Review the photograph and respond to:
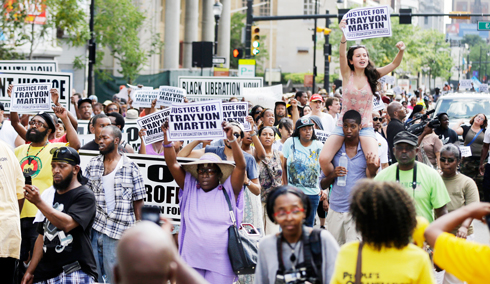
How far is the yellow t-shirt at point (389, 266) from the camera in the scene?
11.4 feet

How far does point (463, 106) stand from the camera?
1614 centimetres

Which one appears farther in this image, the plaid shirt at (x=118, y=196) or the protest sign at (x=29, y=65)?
the protest sign at (x=29, y=65)

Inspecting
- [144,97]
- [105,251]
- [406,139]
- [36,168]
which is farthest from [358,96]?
[144,97]

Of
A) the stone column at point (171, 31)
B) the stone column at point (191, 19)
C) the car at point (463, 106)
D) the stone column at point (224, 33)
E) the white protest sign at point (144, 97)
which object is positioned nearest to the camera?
the white protest sign at point (144, 97)

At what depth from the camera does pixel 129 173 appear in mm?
6508

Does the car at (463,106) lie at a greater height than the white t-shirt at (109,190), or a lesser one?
greater

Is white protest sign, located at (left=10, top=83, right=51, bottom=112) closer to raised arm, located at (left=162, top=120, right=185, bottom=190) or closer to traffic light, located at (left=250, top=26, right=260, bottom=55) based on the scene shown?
raised arm, located at (left=162, top=120, right=185, bottom=190)

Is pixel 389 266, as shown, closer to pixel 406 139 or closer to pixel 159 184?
pixel 406 139

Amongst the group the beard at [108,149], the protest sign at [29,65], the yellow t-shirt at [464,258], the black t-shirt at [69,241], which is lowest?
the black t-shirt at [69,241]

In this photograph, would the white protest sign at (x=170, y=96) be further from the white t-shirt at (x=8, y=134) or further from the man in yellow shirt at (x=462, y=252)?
the man in yellow shirt at (x=462, y=252)

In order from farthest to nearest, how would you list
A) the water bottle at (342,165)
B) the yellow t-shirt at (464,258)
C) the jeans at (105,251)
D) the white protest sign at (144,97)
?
the white protest sign at (144,97) → the water bottle at (342,165) → the jeans at (105,251) → the yellow t-shirt at (464,258)

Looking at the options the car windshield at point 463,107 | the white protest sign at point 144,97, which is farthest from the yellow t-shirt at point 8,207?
the car windshield at point 463,107

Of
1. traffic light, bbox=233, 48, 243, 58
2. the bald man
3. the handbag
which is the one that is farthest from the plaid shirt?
traffic light, bbox=233, 48, 243, 58

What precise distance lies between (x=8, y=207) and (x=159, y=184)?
1.81 meters
